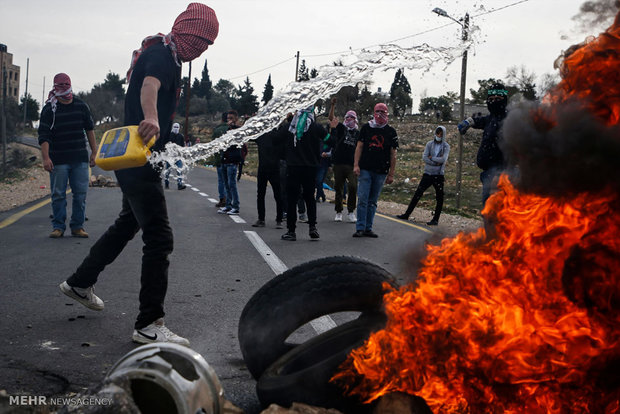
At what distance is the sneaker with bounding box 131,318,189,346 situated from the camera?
3949 millimetres

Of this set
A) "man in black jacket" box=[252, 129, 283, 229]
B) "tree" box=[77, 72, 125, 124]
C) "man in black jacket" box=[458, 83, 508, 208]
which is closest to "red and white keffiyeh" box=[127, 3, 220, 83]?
"man in black jacket" box=[458, 83, 508, 208]

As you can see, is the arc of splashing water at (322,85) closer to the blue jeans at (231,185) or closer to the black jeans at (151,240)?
the black jeans at (151,240)

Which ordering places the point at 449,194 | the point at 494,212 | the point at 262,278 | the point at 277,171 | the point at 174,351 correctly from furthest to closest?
the point at 449,194 < the point at 277,171 < the point at 262,278 < the point at 494,212 < the point at 174,351

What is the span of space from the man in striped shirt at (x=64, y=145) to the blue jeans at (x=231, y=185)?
4.00 m

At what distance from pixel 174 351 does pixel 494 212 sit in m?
1.62

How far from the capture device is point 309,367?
2.70 m

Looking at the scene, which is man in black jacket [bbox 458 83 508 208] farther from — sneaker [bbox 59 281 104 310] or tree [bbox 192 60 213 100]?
tree [bbox 192 60 213 100]

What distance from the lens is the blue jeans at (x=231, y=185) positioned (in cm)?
1258

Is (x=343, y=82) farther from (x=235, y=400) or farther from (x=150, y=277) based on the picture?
(x=235, y=400)

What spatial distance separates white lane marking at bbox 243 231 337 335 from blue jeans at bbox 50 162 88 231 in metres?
2.55

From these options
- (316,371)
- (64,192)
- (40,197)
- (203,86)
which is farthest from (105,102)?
(316,371)

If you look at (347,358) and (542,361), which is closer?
(542,361)

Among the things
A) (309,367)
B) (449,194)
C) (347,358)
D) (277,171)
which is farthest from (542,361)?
(449,194)

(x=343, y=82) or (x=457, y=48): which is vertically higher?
(x=457, y=48)
